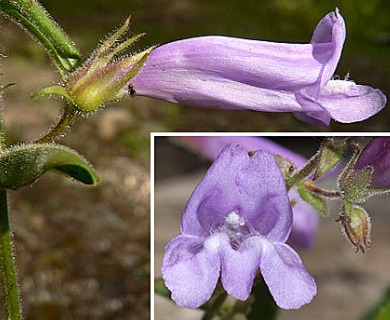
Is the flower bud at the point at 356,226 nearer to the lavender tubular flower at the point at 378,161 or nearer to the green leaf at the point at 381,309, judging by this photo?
the lavender tubular flower at the point at 378,161

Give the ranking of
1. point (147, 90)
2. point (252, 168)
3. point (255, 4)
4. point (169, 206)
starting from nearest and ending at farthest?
point (252, 168) → point (147, 90) → point (169, 206) → point (255, 4)

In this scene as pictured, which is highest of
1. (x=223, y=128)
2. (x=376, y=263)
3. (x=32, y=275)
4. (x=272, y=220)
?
(x=223, y=128)

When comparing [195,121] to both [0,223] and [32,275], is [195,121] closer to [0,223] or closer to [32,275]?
[32,275]

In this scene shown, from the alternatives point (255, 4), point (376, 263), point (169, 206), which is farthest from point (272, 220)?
point (255, 4)

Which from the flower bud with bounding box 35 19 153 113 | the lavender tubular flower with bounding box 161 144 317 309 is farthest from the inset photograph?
the flower bud with bounding box 35 19 153 113

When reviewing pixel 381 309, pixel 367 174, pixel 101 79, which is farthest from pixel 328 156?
pixel 381 309

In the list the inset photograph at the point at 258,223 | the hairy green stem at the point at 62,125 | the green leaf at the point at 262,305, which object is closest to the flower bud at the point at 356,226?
the inset photograph at the point at 258,223

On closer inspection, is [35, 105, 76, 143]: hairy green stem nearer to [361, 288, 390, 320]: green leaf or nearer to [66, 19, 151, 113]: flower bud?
[66, 19, 151, 113]: flower bud

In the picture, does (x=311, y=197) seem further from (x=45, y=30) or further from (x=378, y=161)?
(x=45, y=30)

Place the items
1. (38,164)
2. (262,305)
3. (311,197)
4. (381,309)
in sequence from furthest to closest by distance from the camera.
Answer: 1. (381,309)
2. (262,305)
3. (311,197)
4. (38,164)
